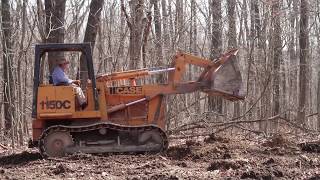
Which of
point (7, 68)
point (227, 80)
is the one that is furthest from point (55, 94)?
point (7, 68)

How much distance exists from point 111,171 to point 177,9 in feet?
44.3

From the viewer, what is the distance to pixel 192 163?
9164 mm

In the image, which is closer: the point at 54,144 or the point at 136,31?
the point at 54,144

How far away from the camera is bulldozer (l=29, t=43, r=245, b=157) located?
9.87 m

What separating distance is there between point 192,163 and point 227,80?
2.03 m

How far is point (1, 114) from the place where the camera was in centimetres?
1833

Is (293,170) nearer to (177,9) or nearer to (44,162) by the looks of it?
(44,162)

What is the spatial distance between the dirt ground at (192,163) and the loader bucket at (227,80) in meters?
1.01

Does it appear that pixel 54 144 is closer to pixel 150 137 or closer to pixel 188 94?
pixel 150 137

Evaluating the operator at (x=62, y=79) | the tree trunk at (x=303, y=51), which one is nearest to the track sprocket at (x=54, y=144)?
the operator at (x=62, y=79)

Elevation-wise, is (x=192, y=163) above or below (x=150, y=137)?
below

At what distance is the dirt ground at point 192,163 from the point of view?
784 centimetres

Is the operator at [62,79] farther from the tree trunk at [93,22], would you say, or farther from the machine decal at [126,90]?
the tree trunk at [93,22]

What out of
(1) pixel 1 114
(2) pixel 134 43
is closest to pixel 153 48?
(2) pixel 134 43
